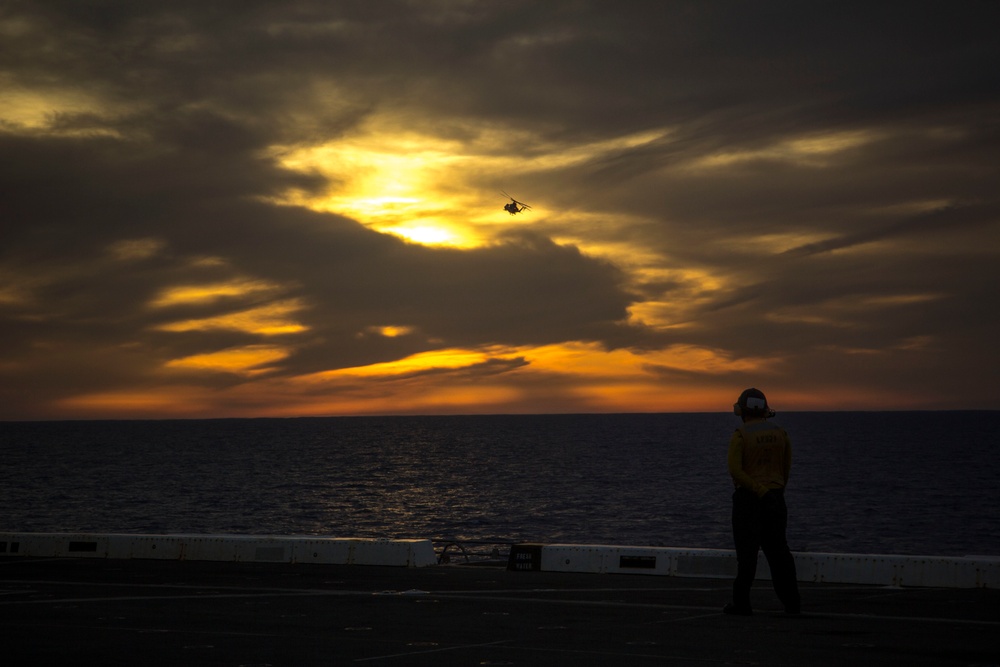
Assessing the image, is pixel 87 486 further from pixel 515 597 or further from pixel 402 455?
pixel 515 597

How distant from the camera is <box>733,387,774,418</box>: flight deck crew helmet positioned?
13203 millimetres

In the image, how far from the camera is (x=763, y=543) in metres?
13.0

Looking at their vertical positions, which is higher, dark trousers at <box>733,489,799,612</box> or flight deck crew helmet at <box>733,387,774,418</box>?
flight deck crew helmet at <box>733,387,774,418</box>

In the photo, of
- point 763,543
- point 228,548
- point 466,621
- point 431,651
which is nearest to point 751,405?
point 763,543

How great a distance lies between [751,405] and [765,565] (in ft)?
15.2

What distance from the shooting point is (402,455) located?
169250mm

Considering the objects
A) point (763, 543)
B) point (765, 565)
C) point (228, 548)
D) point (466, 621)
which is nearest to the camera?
point (466, 621)

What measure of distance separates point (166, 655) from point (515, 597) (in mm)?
5856

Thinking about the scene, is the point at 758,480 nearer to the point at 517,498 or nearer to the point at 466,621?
the point at 466,621

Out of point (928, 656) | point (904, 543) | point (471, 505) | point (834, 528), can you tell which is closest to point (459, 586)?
point (928, 656)

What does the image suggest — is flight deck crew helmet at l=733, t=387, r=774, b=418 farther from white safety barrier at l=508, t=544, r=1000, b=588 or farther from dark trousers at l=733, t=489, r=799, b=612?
white safety barrier at l=508, t=544, r=1000, b=588

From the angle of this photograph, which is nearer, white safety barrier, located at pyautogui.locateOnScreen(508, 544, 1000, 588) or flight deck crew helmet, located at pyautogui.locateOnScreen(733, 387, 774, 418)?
flight deck crew helmet, located at pyautogui.locateOnScreen(733, 387, 774, 418)

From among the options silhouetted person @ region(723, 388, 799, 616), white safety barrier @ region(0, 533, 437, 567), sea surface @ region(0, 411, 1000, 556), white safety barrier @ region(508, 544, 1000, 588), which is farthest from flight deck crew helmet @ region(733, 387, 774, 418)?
sea surface @ region(0, 411, 1000, 556)

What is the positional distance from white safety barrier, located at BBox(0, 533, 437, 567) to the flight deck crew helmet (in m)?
7.78
